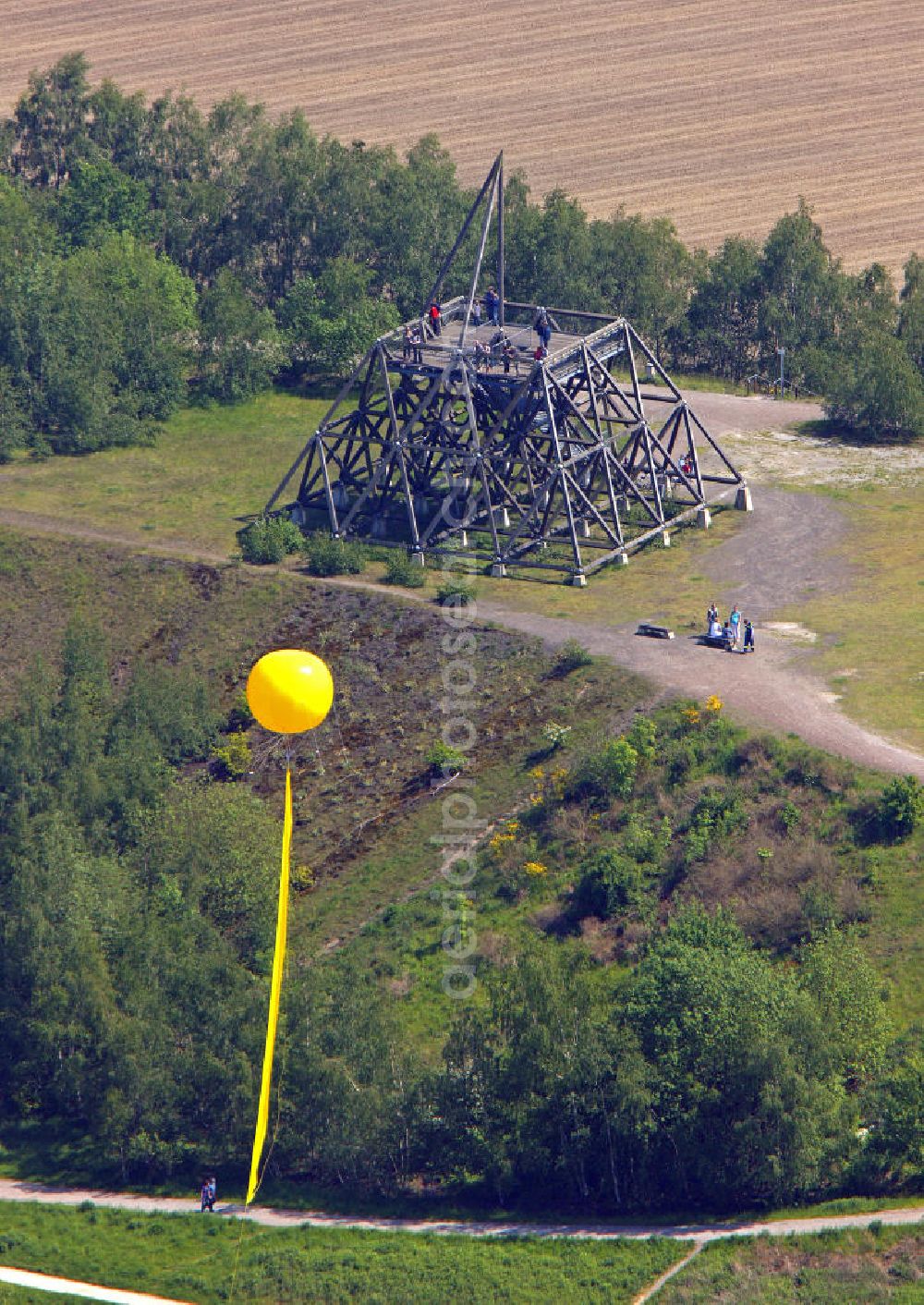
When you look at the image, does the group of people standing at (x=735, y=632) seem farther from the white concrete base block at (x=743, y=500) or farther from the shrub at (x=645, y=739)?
the white concrete base block at (x=743, y=500)

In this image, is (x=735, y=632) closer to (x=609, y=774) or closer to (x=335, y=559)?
(x=609, y=774)

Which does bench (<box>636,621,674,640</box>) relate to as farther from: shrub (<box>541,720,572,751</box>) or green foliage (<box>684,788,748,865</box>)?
green foliage (<box>684,788,748,865</box>)

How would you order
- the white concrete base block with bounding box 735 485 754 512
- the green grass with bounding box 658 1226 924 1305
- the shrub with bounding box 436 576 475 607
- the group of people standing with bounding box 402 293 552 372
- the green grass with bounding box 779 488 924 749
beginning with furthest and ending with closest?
the white concrete base block with bounding box 735 485 754 512 < the group of people standing with bounding box 402 293 552 372 < the shrub with bounding box 436 576 475 607 < the green grass with bounding box 779 488 924 749 < the green grass with bounding box 658 1226 924 1305

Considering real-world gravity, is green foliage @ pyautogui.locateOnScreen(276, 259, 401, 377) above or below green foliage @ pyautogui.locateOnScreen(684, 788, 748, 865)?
above

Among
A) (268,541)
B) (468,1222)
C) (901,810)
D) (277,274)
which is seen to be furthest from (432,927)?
(277,274)

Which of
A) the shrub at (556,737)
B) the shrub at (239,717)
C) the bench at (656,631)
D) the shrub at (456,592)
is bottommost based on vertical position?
the shrub at (239,717)

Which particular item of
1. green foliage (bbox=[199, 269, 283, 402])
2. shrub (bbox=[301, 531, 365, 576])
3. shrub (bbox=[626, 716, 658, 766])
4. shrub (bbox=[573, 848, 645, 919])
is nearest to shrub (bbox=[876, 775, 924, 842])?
shrub (bbox=[573, 848, 645, 919])

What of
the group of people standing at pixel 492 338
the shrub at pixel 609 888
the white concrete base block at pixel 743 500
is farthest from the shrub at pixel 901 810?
the group of people standing at pixel 492 338
